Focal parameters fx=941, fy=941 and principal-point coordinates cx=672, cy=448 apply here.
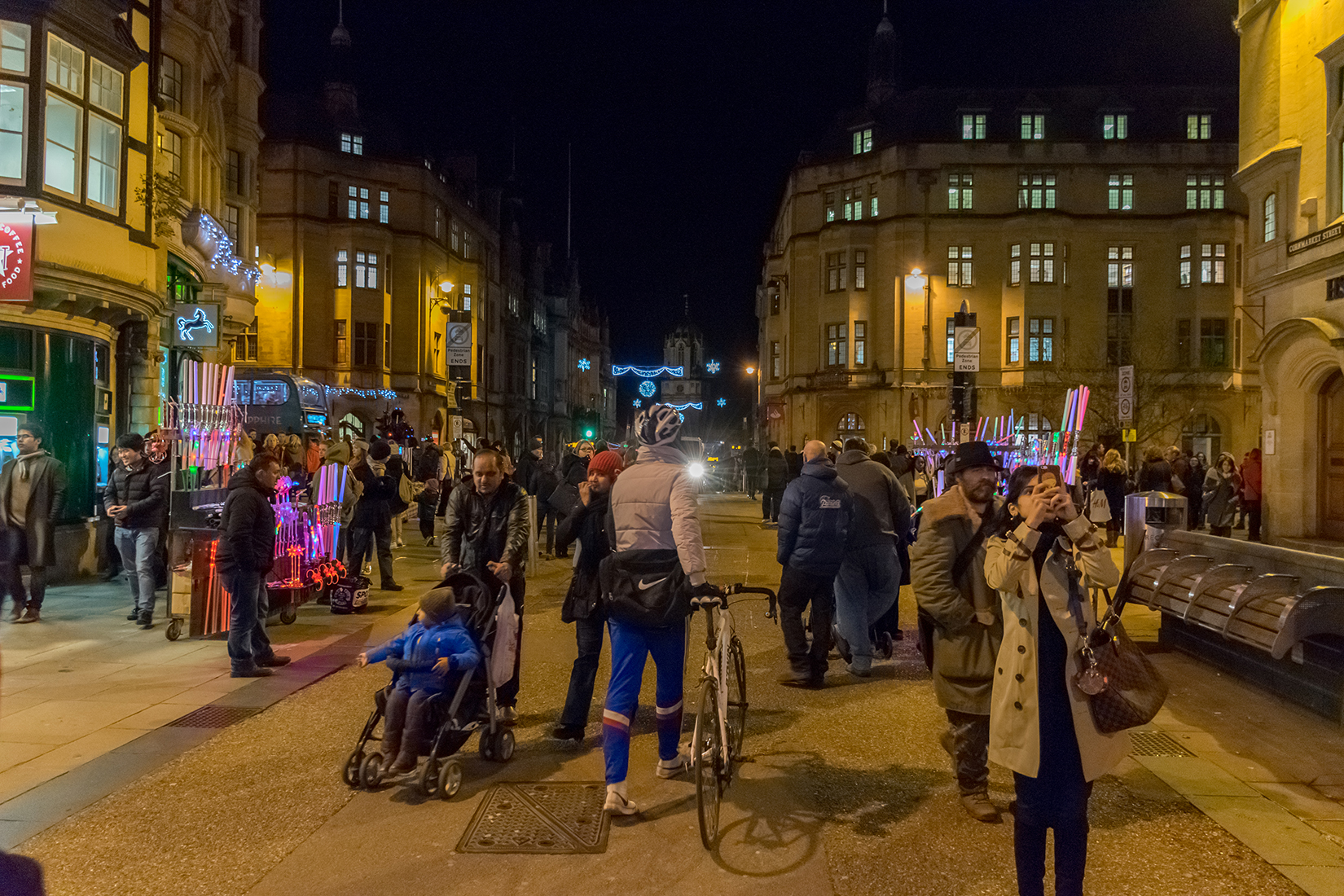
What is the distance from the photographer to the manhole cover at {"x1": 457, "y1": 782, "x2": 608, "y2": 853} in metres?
4.54

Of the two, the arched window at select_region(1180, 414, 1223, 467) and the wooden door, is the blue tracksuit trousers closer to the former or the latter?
the wooden door

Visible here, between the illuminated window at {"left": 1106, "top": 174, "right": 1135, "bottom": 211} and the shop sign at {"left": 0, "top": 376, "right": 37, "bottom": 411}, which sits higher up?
the illuminated window at {"left": 1106, "top": 174, "right": 1135, "bottom": 211}

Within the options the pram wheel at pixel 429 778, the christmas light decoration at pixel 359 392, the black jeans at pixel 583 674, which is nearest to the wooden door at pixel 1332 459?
the black jeans at pixel 583 674

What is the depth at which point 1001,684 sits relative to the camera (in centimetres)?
358

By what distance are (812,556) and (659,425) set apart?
2887 millimetres

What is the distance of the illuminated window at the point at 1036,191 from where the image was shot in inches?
1692

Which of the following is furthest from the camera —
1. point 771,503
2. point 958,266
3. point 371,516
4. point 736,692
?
point 958,266

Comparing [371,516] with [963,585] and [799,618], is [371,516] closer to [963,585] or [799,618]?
[799,618]

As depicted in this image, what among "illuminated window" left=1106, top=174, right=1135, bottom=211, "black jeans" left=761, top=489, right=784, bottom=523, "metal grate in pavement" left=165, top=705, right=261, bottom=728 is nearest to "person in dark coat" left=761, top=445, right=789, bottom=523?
"black jeans" left=761, top=489, right=784, bottom=523

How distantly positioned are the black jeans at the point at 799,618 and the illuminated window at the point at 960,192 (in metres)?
39.1

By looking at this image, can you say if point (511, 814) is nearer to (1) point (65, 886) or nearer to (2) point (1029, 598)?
(1) point (65, 886)

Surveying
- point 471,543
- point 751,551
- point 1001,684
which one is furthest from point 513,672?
point 751,551

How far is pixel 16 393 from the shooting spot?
478 inches

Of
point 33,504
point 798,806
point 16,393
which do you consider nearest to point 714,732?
point 798,806
